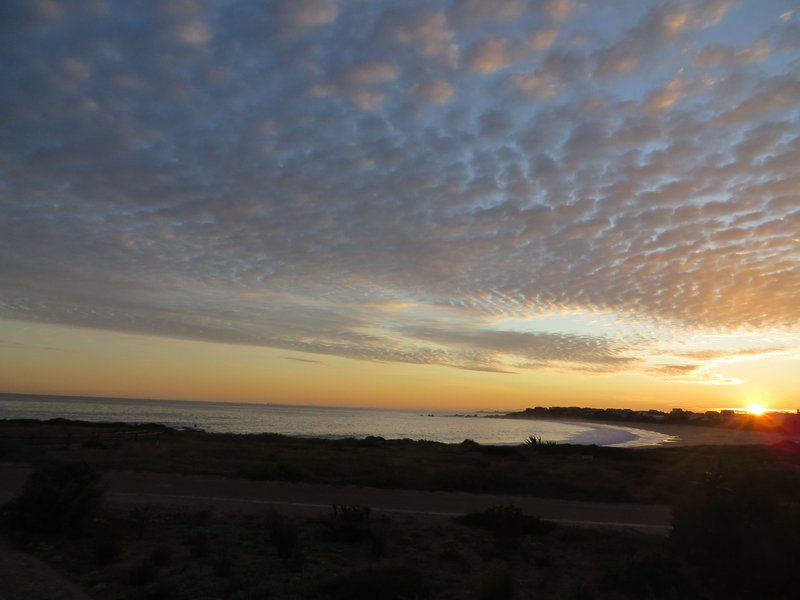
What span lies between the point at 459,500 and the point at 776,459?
860 inches

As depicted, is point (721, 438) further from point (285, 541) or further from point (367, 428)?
point (285, 541)

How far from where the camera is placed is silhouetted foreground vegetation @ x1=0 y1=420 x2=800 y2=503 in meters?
20.1

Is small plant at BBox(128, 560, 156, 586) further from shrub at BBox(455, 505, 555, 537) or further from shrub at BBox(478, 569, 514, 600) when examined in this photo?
shrub at BBox(455, 505, 555, 537)

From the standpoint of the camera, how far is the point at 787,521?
9422 millimetres

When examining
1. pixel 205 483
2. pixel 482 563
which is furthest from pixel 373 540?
pixel 205 483

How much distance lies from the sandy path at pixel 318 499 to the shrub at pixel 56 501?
2.63 meters

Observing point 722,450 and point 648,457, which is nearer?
point 648,457

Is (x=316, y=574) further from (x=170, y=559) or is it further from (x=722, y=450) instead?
(x=722, y=450)

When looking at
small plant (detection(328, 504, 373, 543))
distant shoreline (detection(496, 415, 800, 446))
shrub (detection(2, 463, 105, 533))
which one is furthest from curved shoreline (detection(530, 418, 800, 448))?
shrub (detection(2, 463, 105, 533))

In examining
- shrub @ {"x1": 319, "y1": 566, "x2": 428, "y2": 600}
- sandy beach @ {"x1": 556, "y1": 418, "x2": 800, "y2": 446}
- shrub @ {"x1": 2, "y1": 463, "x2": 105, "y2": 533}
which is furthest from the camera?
sandy beach @ {"x1": 556, "y1": 418, "x2": 800, "y2": 446}

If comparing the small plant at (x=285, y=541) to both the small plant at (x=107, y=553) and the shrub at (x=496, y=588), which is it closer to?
the small plant at (x=107, y=553)

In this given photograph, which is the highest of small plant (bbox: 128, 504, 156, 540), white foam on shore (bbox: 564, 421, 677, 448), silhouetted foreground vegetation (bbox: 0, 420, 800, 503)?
white foam on shore (bbox: 564, 421, 677, 448)

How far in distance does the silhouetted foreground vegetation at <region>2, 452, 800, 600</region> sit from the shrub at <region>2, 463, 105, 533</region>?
2 centimetres

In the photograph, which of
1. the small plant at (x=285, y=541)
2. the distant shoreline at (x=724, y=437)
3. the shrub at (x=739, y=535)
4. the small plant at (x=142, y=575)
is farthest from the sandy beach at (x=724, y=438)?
the small plant at (x=142, y=575)
